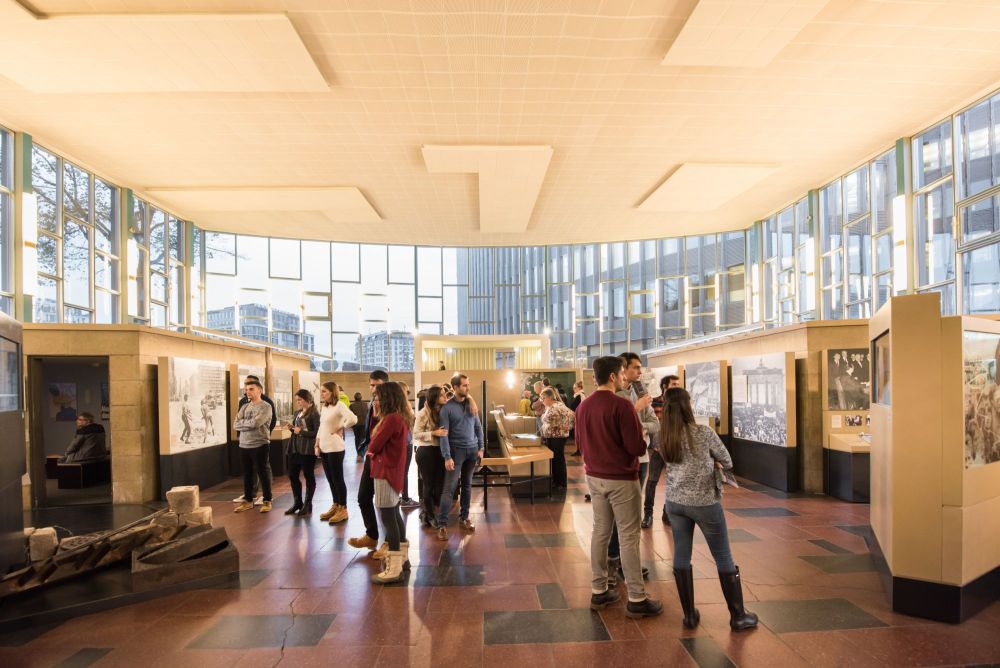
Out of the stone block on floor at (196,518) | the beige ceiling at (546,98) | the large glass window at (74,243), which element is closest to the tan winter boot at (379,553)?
→ the stone block on floor at (196,518)

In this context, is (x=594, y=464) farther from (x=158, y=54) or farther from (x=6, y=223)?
(x=6, y=223)

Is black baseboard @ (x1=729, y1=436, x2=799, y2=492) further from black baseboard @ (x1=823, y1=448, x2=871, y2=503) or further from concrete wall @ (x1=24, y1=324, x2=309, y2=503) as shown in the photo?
concrete wall @ (x1=24, y1=324, x2=309, y2=503)

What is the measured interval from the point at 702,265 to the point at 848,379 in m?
11.5

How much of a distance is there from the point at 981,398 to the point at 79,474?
11.8m

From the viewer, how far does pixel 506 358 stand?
1722cm

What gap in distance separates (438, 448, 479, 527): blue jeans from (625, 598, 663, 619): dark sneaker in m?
2.76

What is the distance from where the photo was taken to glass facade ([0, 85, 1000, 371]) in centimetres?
992

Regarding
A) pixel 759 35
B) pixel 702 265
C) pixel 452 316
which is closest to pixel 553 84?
pixel 759 35

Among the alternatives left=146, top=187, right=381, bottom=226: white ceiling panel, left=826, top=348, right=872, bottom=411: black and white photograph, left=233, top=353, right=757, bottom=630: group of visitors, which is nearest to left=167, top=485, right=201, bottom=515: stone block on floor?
left=233, top=353, right=757, bottom=630: group of visitors

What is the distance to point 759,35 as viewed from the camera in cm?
707

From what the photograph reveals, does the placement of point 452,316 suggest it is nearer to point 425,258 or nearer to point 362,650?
point 425,258

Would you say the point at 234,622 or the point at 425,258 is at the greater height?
the point at 425,258

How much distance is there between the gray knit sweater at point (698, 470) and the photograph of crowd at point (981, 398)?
1.81m

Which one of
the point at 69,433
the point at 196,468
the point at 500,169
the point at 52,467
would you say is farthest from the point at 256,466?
the point at 500,169
